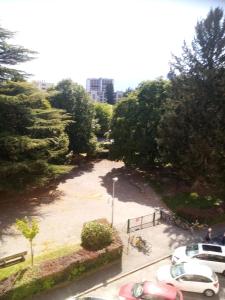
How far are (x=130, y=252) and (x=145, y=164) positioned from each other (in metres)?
17.0

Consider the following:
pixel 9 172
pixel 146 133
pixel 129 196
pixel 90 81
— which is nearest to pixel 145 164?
pixel 146 133

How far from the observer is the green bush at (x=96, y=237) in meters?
18.9

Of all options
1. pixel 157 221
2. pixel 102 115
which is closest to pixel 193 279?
pixel 157 221

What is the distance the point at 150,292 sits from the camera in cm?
1466

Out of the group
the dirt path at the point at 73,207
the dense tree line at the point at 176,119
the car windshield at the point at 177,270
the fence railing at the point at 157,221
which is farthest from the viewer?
the dense tree line at the point at 176,119

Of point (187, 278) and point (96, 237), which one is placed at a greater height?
point (96, 237)

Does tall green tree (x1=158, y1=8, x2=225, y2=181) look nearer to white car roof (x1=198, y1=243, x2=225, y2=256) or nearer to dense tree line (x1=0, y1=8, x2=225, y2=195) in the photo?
dense tree line (x1=0, y1=8, x2=225, y2=195)

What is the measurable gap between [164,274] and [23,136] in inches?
632

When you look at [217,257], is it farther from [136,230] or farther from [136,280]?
[136,230]

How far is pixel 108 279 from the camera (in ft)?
56.8

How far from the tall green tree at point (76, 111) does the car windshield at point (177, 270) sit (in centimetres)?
2707

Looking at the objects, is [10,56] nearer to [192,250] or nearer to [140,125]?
[140,125]

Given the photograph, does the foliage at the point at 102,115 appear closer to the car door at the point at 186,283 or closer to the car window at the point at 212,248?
the car window at the point at 212,248

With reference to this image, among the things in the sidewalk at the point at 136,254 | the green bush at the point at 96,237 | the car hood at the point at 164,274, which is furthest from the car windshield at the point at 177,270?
the green bush at the point at 96,237
